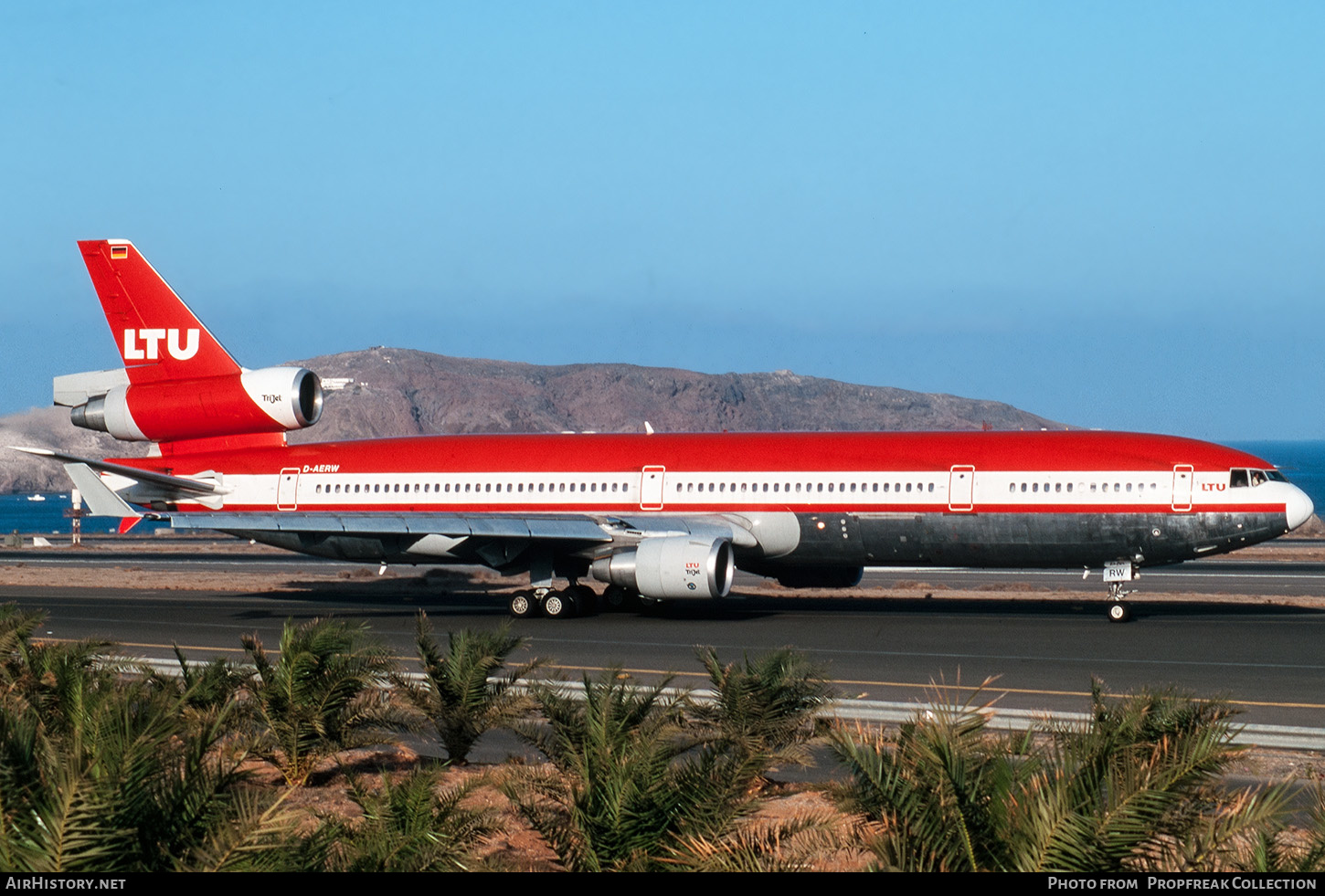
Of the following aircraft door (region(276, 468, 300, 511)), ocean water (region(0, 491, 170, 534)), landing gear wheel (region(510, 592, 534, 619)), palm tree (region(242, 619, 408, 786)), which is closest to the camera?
palm tree (region(242, 619, 408, 786))

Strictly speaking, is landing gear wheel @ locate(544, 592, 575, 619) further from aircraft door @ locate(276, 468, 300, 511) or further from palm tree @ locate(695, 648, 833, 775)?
palm tree @ locate(695, 648, 833, 775)

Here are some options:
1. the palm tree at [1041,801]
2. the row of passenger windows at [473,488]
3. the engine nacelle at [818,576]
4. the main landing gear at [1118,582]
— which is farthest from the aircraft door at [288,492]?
the palm tree at [1041,801]

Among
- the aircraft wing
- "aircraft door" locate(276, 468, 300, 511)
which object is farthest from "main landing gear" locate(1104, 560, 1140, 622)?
"aircraft door" locate(276, 468, 300, 511)

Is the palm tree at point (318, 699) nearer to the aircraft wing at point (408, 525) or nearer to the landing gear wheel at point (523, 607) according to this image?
the aircraft wing at point (408, 525)

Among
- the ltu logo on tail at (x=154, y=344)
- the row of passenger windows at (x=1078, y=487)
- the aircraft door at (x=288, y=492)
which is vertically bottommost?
the aircraft door at (x=288, y=492)

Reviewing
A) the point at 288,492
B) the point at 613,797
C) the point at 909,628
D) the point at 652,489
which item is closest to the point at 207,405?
the point at 288,492

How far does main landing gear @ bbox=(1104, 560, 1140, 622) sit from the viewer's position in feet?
82.9

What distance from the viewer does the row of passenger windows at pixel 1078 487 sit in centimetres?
2614

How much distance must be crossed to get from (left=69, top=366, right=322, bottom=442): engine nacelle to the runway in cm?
447

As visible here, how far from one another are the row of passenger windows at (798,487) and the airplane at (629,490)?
0.15 feet

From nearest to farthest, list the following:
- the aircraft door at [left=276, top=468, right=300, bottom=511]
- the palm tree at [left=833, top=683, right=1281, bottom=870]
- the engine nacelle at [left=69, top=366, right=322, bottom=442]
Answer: the palm tree at [left=833, top=683, right=1281, bottom=870] < the engine nacelle at [left=69, top=366, right=322, bottom=442] < the aircraft door at [left=276, top=468, right=300, bottom=511]

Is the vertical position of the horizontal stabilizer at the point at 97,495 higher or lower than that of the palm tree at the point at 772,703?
higher

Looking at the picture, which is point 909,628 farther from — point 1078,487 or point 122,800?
point 122,800
